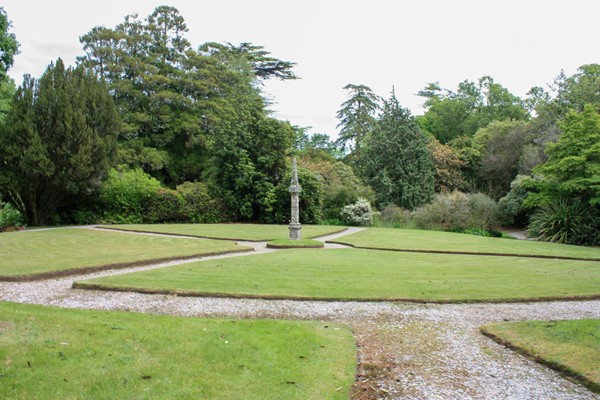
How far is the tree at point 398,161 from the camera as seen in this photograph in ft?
105

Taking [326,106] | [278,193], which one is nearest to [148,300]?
[278,193]

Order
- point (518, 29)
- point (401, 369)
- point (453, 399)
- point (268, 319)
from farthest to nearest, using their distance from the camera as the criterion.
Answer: point (518, 29)
point (268, 319)
point (401, 369)
point (453, 399)

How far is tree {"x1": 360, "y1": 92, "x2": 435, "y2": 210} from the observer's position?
105ft

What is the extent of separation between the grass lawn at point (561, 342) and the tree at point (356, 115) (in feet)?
125

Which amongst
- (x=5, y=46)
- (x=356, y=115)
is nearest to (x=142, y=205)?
(x=5, y=46)

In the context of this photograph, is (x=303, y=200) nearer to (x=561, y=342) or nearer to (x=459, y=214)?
(x=459, y=214)

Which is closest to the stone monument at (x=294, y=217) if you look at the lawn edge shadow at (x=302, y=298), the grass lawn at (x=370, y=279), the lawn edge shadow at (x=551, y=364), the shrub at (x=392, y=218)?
the grass lawn at (x=370, y=279)

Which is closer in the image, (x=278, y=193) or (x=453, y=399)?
(x=453, y=399)

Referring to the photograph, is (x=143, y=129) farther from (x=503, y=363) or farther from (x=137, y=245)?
(x=503, y=363)

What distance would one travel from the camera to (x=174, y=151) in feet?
107

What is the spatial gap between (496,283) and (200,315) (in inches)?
250

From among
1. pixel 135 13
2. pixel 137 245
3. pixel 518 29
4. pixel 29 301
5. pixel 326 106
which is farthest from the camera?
pixel 326 106

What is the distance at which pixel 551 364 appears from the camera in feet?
14.7

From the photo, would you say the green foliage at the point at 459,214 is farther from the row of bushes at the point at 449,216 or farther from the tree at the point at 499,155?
the tree at the point at 499,155
